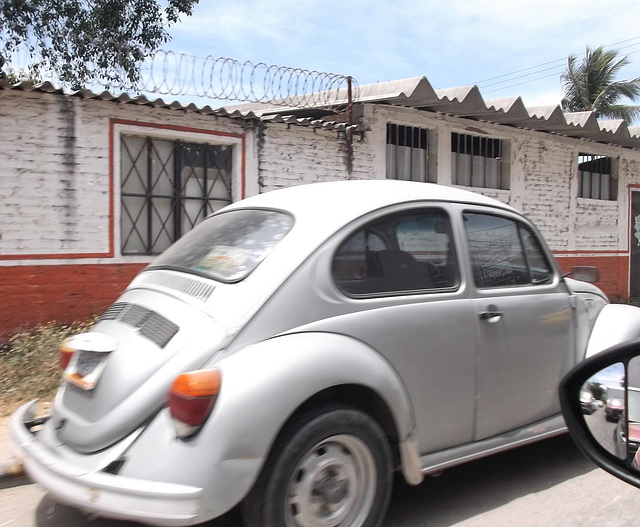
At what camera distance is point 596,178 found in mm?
14062

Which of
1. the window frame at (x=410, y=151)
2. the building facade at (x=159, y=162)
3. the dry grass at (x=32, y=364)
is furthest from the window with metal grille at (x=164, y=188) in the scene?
the window frame at (x=410, y=151)

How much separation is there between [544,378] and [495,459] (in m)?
0.85

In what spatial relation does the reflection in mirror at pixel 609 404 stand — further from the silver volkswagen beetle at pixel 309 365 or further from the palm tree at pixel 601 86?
the palm tree at pixel 601 86

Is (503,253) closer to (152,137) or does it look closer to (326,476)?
(326,476)

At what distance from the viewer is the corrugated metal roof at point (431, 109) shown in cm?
741

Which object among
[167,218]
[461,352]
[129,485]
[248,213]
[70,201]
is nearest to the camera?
[129,485]

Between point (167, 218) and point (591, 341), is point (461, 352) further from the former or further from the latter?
point (167, 218)

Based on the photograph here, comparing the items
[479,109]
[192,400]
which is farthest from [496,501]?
[479,109]

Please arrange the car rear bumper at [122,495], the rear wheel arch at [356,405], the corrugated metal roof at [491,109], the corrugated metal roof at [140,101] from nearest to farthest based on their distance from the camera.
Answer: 1. the car rear bumper at [122,495]
2. the rear wheel arch at [356,405]
3. the corrugated metal roof at [140,101]
4. the corrugated metal roof at [491,109]

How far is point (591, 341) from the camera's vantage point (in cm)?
415

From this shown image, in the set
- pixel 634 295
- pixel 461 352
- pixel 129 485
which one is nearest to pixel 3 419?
pixel 129 485

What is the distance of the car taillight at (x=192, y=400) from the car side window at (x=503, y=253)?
1.73m

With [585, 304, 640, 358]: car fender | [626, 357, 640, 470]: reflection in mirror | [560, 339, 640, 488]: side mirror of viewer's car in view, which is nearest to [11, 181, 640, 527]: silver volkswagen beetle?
[585, 304, 640, 358]: car fender

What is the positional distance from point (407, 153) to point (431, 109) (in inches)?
30.6
